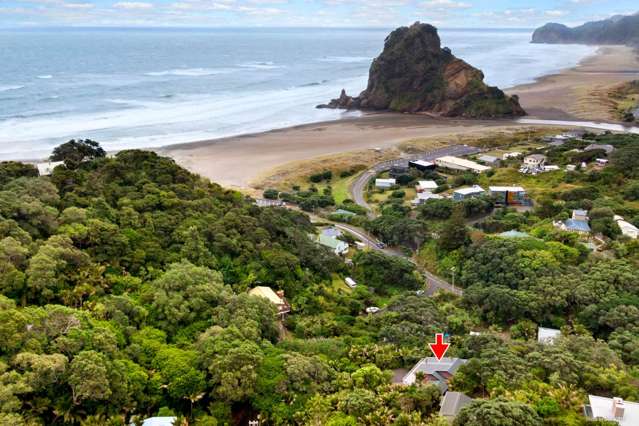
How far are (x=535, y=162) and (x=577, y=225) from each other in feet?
68.4

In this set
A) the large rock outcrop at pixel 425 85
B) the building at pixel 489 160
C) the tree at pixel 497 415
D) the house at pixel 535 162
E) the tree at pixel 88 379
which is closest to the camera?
the tree at pixel 497 415

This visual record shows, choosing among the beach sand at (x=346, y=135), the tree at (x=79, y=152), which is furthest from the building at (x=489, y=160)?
the tree at (x=79, y=152)

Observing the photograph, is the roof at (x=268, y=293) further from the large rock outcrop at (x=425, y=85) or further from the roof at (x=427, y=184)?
the large rock outcrop at (x=425, y=85)

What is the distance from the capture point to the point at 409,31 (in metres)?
101

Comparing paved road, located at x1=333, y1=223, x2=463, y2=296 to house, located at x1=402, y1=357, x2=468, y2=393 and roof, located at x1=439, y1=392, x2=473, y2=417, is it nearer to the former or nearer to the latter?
house, located at x1=402, y1=357, x2=468, y2=393

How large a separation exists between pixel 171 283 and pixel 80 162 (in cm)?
1957

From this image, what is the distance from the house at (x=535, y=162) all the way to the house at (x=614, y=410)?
3976cm

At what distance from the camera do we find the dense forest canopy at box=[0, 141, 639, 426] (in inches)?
699

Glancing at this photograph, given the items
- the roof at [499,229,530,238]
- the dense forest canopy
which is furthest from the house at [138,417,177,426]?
the roof at [499,229,530,238]

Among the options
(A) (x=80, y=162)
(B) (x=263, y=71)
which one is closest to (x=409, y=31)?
(B) (x=263, y=71)

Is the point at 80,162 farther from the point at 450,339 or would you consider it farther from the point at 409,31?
the point at 409,31

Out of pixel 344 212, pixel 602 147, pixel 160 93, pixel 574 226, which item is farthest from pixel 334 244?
pixel 160 93

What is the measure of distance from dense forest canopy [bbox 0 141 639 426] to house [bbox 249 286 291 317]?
0.60 meters

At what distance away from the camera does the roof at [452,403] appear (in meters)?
17.7
